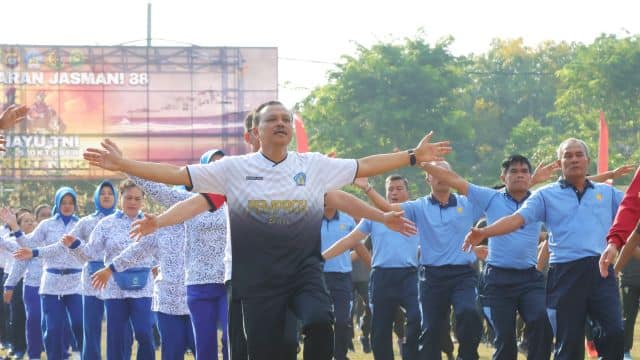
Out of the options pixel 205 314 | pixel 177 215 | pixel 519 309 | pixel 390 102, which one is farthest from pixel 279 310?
pixel 390 102

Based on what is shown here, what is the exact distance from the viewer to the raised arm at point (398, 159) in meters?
10.7

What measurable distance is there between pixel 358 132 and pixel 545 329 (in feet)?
171

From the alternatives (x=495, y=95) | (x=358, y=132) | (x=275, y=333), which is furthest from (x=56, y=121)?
(x=275, y=333)

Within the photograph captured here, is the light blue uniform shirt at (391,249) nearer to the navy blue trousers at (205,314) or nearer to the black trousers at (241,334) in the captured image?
the navy blue trousers at (205,314)

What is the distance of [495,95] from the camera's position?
9406 centimetres

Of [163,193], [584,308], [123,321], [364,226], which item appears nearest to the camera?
[584,308]

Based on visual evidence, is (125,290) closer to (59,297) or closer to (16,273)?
(59,297)

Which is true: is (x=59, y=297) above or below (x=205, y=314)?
below

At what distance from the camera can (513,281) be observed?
1391cm

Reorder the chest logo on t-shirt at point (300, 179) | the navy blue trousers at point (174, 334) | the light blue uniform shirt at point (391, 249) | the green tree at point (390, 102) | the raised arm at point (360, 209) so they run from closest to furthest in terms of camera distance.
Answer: the chest logo on t-shirt at point (300, 179) → the raised arm at point (360, 209) → the navy blue trousers at point (174, 334) → the light blue uniform shirt at point (391, 249) → the green tree at point (390, 102)

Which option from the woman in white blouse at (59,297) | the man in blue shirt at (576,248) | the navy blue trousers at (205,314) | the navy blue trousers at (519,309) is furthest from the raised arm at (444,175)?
the woman in white blouse at (59,297)

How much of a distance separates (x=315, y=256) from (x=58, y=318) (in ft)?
27.3

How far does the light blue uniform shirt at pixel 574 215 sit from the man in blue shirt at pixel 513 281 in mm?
1100

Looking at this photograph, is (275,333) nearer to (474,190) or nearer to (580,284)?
(580,284)
